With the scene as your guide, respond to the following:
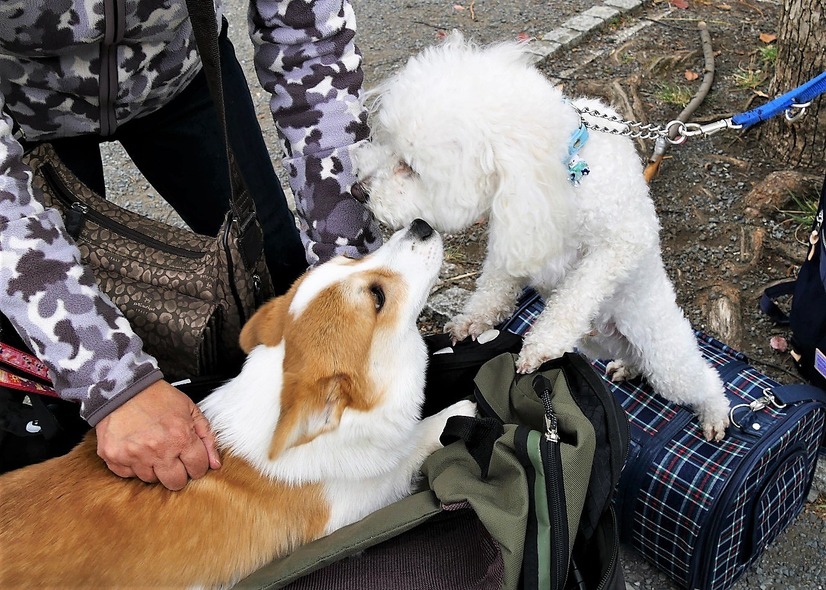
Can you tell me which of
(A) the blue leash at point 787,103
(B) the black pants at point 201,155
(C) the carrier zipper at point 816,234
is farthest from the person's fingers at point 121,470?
(C) the carrier zipper at point 816,234

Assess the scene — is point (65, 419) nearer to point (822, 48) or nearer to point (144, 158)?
point (144, 158)

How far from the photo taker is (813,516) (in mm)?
2342

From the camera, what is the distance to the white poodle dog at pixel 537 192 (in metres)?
1.86

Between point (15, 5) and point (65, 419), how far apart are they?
1.02 meters

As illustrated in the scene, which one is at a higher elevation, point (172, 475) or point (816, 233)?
point (172, 475)

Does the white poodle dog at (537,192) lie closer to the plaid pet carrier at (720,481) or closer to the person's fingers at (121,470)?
the plaid pet carrier at (720,481)

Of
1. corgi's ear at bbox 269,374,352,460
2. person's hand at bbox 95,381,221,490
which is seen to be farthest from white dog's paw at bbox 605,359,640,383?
person's hand at bbox 95,381,221,490

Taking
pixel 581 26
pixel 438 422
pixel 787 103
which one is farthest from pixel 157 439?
pixel 581 26

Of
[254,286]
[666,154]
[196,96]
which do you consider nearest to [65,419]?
[254,286]

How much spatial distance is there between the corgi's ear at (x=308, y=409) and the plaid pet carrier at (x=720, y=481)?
37.5 inches

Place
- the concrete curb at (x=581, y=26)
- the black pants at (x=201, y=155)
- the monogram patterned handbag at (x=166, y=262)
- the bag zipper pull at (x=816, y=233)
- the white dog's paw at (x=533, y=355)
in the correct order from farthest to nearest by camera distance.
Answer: the concrete curb at (x=581, y=26)
the bag zipper pull at (x=816, y=233)
the black pants at (x=201, y=155)
the white dog's paw at (x=533, y=355)
the monogram patterned handbag at (x=166, y=262)

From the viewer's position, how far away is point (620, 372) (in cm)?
238

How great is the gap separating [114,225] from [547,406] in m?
1.21

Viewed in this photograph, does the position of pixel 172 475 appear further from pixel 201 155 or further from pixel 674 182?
pixel 674 182
